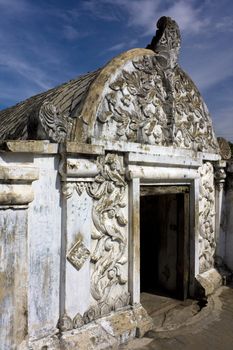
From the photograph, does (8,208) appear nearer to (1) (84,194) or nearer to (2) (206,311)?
(1) (84,194)

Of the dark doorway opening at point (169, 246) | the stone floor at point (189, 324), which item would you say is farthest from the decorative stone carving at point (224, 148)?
the stone floor at point (189, 324)

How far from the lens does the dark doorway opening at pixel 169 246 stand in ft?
19.9

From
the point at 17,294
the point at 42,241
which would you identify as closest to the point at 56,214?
the point at 42,241

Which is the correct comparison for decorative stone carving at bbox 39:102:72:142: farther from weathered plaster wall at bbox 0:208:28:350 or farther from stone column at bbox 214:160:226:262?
stone column at bbox 214:160:226:262

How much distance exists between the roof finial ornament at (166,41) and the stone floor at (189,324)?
3912 mm

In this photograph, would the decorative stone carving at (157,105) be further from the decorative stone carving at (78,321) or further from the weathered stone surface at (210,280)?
the weathered stone surface at (210,280)

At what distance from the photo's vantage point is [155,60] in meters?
5.34

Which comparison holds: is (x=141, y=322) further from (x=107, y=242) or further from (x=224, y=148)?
(x=224, y=148)

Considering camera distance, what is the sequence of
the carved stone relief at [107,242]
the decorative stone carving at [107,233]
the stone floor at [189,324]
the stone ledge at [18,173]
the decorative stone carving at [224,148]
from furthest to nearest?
1. the decorative stone carving at [224,148]
2. the stone floor at [189,324]
3. the decorative stone carving at [107,233]
4. the carved stone relief at [107,242]
5. the stone ledge at [18,173]

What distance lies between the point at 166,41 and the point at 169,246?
354 cm

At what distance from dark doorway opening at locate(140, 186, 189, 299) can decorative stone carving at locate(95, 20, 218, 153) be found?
922 mm

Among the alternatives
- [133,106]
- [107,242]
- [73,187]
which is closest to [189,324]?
[107,242]

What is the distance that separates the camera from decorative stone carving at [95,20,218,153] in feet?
15.1

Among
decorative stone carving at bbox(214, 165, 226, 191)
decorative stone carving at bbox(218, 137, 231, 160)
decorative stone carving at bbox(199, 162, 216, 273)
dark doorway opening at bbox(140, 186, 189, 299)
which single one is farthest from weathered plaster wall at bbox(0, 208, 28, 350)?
decorative stone carving at bbox(218, 137, 231, 160)
